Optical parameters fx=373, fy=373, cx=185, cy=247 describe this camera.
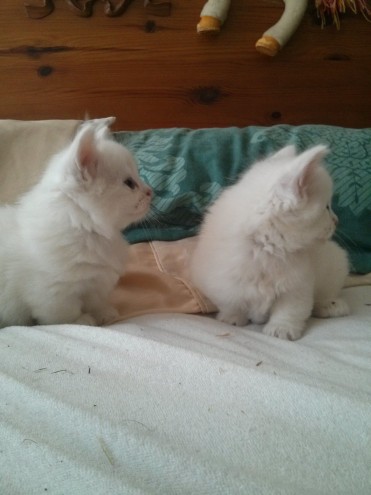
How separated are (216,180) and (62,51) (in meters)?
1.15

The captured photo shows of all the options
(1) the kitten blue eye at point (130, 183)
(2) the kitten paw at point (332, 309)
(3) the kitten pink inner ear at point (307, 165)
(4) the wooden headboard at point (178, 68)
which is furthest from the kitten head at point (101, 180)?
(4) the wooden headboard at point (178, 68)

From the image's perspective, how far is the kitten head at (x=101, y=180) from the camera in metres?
1.04

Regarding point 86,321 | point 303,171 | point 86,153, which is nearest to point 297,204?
point 303,171

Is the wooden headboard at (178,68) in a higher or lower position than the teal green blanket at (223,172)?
higher

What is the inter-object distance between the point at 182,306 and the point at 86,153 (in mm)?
624

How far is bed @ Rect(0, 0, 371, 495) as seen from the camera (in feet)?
2.04

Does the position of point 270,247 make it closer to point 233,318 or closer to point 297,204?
point 297,204

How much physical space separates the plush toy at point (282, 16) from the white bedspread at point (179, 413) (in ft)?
5.32

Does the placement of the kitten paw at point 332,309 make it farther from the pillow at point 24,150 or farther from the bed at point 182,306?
the pillow at point 24,150

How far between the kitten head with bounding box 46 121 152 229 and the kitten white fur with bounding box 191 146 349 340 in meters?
0.31

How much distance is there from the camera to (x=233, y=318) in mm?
1316

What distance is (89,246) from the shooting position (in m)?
1.15

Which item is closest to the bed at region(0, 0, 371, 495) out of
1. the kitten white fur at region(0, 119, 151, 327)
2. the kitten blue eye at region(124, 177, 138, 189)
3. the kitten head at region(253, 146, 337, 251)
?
the kitten white fur at region(0, 119, 151, 327)

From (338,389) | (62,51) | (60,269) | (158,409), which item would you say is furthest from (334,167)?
(62,51)
